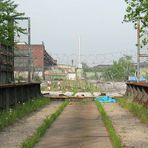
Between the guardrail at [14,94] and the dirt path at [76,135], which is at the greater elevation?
the guardrail at [14,94]

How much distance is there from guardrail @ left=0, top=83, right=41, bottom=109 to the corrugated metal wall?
4.00 feet

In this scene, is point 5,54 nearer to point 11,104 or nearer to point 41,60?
point 11,104

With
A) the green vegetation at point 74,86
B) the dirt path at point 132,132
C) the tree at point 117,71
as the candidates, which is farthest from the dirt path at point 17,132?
the tree at point 117,71

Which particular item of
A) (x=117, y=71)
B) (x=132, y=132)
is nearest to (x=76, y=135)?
(x=132, y=132)

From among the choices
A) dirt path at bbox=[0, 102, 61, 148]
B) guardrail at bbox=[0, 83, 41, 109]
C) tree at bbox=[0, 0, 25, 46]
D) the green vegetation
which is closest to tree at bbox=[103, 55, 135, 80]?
the green vegetation

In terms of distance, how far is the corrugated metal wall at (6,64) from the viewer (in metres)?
25.2

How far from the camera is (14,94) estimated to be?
21922 millimetres

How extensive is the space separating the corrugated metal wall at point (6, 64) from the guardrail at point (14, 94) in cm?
122

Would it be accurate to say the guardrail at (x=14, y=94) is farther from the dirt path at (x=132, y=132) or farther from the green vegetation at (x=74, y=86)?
the green vegetation at (x=74, y=86)

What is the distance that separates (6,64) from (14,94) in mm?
5009

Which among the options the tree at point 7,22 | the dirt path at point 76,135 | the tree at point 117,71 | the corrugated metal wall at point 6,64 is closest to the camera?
the dirt path at point 76,135

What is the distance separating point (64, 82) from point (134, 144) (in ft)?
168

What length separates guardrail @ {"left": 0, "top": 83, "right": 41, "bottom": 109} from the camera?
1918 cm

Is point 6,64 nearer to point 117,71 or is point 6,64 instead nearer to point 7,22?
point 7,22
